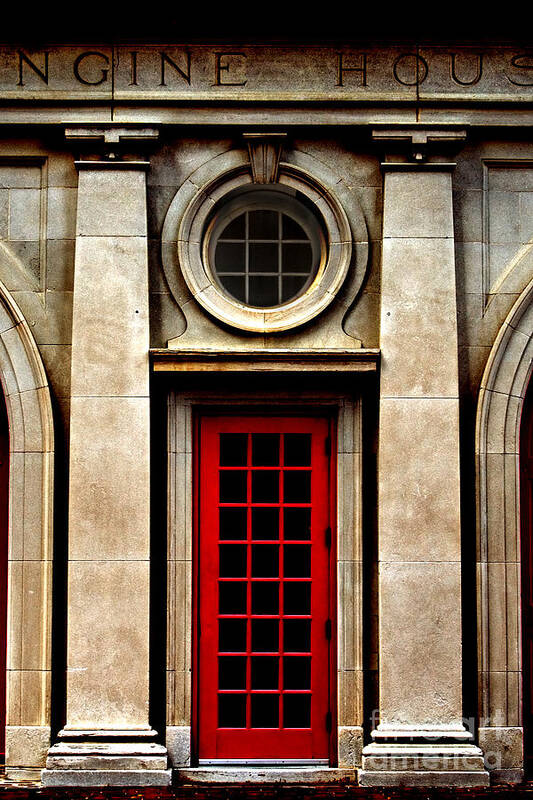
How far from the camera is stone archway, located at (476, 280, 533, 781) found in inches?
369

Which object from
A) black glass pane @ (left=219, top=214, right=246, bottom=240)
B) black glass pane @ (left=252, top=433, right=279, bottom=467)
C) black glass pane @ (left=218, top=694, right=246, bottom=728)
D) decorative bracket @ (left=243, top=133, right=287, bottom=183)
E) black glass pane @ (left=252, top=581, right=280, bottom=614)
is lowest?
black glass pane @ (left=218, top=694, right=246, bottom=728)

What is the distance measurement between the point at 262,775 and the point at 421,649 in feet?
5.94

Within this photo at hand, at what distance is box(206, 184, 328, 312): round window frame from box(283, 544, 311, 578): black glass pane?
2.21 m

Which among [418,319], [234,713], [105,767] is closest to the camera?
[105,767]

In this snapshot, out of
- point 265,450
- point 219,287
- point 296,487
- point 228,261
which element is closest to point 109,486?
point 265,450

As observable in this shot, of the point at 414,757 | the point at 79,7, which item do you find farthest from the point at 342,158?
the point at 414,757

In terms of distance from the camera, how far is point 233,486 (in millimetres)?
9641

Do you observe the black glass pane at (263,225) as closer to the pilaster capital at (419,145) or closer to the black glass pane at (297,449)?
the pilaster capital at (419,145)

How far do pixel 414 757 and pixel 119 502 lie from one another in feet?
11.1

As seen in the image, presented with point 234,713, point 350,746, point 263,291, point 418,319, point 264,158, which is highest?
point 264,158

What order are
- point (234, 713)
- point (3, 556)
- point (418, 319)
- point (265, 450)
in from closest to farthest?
point (418, 319) → point (234, 713) → point (265, 450) → point (3, 556)

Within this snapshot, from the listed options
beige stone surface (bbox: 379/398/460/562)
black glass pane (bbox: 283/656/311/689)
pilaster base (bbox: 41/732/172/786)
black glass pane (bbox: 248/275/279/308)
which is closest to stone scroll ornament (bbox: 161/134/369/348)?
black glass pane (bbox: 248/275/279/308)

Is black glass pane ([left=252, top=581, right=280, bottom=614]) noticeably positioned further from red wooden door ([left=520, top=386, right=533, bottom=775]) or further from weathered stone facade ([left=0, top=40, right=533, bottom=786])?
red wooden door ([left=520, top=386, right=533, bottom=775])

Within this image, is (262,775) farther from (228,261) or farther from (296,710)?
(228,261)
